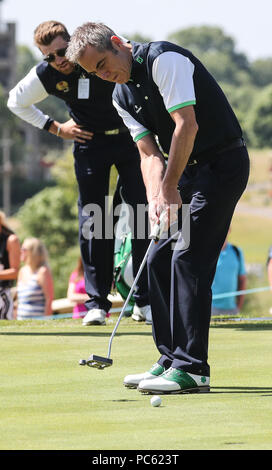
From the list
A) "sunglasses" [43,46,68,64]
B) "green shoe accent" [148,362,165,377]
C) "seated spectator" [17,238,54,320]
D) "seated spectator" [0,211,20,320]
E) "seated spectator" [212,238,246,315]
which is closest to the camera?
"green shoe accent" [148,362,165,377]

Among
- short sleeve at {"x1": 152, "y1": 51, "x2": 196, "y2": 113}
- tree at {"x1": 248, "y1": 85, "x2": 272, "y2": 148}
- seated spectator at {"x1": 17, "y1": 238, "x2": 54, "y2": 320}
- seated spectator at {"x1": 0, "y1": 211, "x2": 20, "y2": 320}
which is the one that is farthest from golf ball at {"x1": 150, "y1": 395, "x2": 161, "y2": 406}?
tree at {"x1": 248, "y1": 85, "x2": 272, "y2": 148}

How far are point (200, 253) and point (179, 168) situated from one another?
48 cm

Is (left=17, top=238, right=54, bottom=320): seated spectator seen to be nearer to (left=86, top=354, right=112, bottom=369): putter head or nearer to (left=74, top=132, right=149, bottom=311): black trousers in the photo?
(left=74, top=132, right=149, bottom=311): black trousers

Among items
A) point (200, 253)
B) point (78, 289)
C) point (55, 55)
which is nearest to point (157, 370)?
point (200, 253)

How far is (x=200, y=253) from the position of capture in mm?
5480

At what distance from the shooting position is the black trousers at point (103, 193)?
8.10 meters

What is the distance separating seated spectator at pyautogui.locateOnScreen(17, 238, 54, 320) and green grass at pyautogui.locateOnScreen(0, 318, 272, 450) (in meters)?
3.43

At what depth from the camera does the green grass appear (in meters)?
4.12

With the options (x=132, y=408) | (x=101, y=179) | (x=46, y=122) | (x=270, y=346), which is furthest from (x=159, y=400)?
(x=46, y=122)

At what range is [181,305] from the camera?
216 inches

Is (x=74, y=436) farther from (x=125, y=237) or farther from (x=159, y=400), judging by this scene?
(x=125, y=237)

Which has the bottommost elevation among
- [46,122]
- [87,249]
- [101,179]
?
[87,249]

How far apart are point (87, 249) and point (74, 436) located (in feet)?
14.0

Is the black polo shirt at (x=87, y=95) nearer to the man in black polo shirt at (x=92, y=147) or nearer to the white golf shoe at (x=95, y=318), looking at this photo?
the man in black polo shirt at (x=92, y=147)
